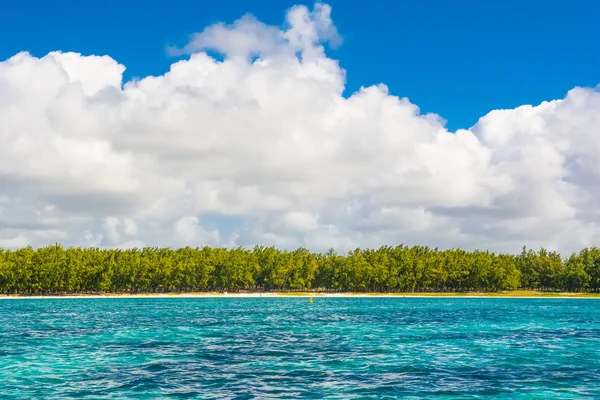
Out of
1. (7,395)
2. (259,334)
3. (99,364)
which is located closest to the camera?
(7,395)

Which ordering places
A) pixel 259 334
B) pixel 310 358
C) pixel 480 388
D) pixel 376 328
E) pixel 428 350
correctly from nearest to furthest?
pixel 480 388 < pixel 310 358 < pixel 428 350 < pixel 259 334 < pixel 376 328

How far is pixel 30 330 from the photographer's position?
74938 mm

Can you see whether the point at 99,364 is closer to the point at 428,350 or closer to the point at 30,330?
the point at 428,350

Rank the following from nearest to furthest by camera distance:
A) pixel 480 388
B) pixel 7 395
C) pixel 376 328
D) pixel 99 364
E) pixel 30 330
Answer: pixel 7 395 → pixel 480 388 → pixel 99 364 → pixel 30 330 → pixel 376 328

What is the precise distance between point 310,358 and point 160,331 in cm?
3130

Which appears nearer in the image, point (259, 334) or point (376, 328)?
point (259, 334)

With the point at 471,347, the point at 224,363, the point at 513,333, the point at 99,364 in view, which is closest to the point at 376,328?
the point at 513,333

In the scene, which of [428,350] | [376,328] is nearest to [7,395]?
[428,350]

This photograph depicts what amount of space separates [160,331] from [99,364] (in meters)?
29.3

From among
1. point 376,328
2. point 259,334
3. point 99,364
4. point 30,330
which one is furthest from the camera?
point 376,328

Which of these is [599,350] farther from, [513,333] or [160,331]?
[160,331]

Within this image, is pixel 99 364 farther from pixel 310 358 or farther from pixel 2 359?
pixel 310 358

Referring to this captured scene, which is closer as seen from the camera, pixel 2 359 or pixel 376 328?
pixel 2 359

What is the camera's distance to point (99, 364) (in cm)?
4416
